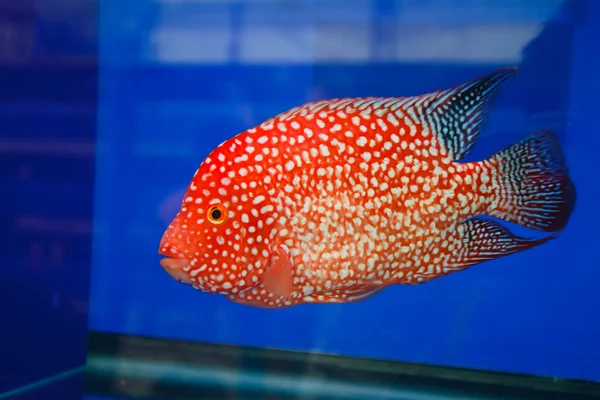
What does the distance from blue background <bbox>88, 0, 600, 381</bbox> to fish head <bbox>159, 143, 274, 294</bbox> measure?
0.37m

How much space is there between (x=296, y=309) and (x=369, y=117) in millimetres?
603

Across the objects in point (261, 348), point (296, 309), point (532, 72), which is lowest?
point (261, 348)

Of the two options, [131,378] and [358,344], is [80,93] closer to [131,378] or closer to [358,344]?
[131,378]

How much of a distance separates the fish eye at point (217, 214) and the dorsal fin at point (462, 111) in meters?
0.41

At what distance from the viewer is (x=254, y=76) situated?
1.35 metres

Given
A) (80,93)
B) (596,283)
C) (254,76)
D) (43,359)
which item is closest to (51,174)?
(80,93)

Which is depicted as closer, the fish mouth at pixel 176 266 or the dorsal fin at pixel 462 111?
the fish mouth at pixel 176 266

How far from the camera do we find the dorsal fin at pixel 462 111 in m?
1.08

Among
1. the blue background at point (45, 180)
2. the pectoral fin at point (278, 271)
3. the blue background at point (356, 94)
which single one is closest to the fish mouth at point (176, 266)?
the pectoral fin at point (278, 271)

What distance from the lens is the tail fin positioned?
1057mm

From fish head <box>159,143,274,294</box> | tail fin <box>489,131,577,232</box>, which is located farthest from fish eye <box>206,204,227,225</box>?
tail fin <box>489,131,577,232</box>

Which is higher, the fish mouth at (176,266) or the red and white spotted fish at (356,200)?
the red and white spotted fish at (356,200)

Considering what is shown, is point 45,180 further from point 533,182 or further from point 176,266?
point 533,182

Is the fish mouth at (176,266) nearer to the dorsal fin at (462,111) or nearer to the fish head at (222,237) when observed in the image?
the fish head at (222,237)
